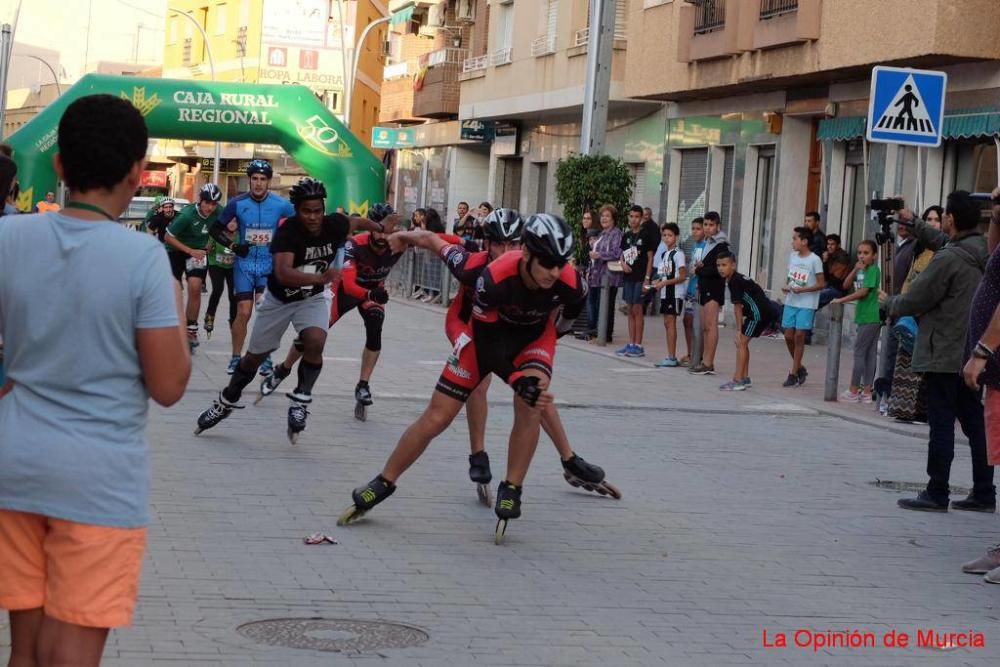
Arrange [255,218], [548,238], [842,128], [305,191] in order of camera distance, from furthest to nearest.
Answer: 1. [842,128]
2. [255,218]
3. [305,191]
4. [548,238]

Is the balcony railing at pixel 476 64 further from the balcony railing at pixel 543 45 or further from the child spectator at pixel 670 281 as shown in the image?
the child spectator at pixel 670 281

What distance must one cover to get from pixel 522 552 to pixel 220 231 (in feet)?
25.9

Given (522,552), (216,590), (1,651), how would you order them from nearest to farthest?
(1,651) → (216,590) → (522,552)

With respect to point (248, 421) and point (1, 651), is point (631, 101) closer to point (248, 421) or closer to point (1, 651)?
point (248, 421)

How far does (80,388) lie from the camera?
3.88m

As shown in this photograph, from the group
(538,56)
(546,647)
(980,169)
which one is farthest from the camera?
(538,56)

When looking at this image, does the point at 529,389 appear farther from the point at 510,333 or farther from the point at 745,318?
the point at 745,318

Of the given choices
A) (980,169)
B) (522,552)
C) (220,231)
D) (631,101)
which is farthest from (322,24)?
(522,552)

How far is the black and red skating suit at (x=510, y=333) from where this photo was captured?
8.14m

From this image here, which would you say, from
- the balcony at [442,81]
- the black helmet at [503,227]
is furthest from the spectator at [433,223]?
the black helmet at [503,227]

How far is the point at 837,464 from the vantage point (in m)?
12.2

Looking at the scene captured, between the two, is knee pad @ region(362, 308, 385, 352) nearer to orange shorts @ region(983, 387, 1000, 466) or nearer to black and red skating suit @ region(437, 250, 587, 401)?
black and red skating suit @ region(437, 250, 587, 401)

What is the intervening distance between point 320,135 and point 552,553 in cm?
2279

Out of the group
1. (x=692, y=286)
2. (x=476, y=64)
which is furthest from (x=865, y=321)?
(x=476, y=64)
